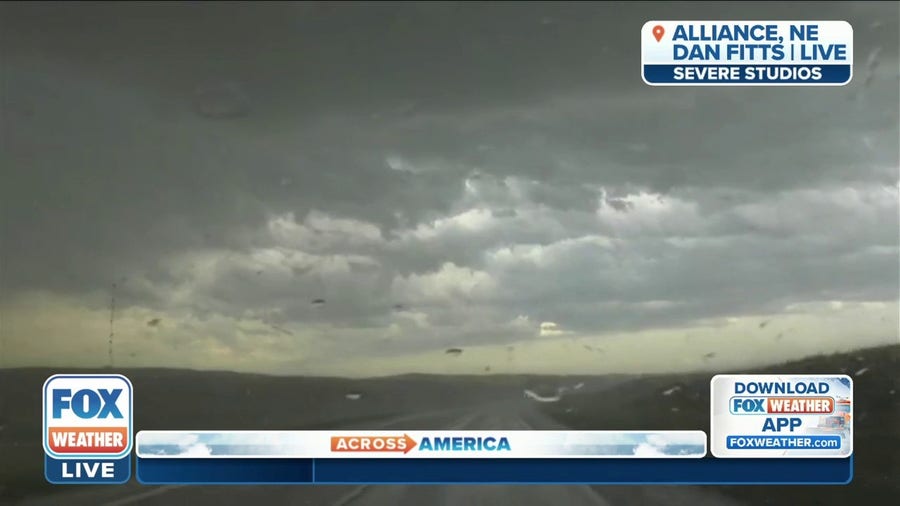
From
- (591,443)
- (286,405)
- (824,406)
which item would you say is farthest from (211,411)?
(824,406)

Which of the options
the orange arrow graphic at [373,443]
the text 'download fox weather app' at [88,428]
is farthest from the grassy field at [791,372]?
the text 'download fox weather app' at [88,428]

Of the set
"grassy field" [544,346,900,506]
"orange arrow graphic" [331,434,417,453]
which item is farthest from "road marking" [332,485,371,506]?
"grassy field" [544,346,900,506]

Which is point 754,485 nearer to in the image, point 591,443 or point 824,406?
point 824,406

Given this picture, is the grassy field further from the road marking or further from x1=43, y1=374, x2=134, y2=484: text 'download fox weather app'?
x1=43, y1=374, x2=134, y2=484: text 'download fox weather app'

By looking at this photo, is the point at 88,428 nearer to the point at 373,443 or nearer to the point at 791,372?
the point at 373,443

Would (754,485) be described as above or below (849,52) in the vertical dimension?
below

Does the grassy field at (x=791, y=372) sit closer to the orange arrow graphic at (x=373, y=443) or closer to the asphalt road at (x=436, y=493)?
the asphalt road at (x=436, y=493)

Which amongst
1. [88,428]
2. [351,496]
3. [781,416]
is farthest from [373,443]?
[781,416]

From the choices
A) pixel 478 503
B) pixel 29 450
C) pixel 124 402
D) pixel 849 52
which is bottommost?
pixel 478 503
